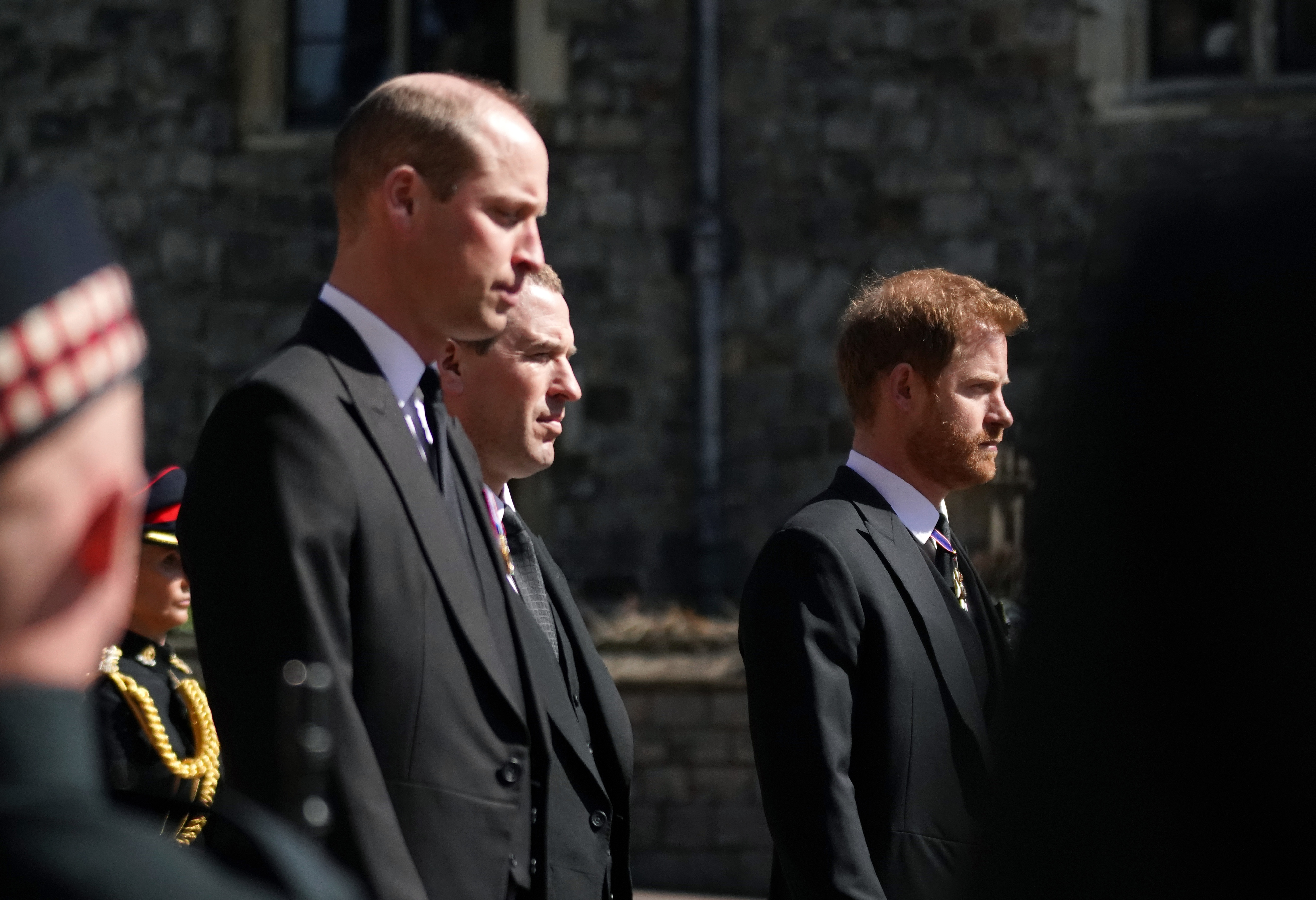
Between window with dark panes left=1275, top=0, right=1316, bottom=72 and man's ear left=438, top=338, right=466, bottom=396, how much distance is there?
808cm

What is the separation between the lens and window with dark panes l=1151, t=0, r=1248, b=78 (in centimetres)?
976

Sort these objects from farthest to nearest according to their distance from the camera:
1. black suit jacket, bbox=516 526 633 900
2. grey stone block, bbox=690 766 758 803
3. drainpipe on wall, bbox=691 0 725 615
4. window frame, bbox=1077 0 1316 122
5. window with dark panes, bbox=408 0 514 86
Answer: window with dark panes, bbox=408 0 514 86 → drainpipe on wall, bbox=691 0 725 615 → window frame, bbox=1077 0 1316 122 → grey stone block, bbox=690 766 758 803 → black suit jacket, bbox=516 526 633 900

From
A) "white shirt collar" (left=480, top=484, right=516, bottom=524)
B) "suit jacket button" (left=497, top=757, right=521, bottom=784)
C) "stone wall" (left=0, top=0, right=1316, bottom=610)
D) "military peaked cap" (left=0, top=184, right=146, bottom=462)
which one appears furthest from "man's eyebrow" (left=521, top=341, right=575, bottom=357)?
"stone wall" (left=0, top=0, right=1316, bottom=610)

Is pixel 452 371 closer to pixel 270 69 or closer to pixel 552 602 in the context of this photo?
pixel 552 602

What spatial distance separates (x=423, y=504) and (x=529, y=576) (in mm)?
737

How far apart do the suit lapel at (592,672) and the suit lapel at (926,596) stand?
0.51 meters

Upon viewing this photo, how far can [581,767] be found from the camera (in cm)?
250

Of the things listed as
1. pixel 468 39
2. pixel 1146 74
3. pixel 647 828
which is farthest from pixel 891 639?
pixel 468 39

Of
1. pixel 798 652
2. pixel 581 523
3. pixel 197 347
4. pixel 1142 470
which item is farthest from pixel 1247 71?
pixel 1142 470

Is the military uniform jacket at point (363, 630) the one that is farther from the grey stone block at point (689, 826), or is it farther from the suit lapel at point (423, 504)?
the grey stone block at point (689, 826)

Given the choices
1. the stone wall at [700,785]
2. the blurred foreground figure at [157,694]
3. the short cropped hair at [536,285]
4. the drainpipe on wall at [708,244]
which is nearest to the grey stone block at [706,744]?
the stone wall at [700,785]

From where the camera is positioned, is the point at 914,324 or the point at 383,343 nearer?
the point at 383,343

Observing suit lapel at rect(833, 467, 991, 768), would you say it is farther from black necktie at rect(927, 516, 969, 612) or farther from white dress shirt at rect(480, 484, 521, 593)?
white dress shirt at rect(480, 484, 521, 593)

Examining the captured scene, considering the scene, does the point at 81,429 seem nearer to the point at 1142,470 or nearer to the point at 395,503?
the point at 1142,470
